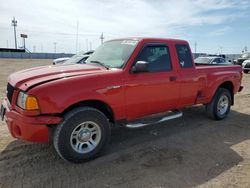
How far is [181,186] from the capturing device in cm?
345

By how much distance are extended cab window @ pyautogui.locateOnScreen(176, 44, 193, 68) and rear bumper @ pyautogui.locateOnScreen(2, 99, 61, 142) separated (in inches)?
116

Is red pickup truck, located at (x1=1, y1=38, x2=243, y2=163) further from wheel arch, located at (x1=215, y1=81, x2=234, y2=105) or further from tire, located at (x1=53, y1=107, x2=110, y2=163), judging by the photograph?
wheel arch, located at (x1=215, y1=81, x2=234, y2=105)

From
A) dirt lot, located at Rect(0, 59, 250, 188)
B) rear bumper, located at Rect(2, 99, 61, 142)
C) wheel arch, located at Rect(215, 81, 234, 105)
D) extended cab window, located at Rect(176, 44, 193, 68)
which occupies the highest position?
extended cab window, located at Rect(176, 44, 193, 68)

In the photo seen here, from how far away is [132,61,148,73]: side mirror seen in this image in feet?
14.1

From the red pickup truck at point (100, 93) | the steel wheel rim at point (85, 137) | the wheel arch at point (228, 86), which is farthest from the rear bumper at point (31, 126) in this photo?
the wheel arch at point (228, 86)

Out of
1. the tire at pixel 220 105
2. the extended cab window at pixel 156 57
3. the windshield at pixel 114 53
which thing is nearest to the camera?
the windshield at pixel 114 53

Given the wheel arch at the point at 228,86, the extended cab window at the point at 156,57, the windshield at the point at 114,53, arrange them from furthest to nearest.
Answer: the wheel arch at the point at 228,86 → the extended cab window at the point at 156,57 → the windshield at the point at 114,53

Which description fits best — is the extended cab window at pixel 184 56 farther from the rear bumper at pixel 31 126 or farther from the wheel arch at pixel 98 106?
the rear bumper at pixel 31 126

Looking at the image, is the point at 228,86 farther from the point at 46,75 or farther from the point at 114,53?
the point at 46,75

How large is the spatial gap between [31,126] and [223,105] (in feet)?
16.4

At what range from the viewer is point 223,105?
6715mm

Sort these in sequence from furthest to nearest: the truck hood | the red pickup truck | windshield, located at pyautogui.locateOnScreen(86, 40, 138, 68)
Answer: windshield, located at pyautogui.locateOnScreen(86, 40, 138, 68) < the truck hood < the red pickup truck

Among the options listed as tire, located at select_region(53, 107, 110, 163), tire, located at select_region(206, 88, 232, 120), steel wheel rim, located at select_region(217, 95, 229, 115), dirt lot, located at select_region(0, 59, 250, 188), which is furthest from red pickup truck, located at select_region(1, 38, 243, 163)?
steel wheel rim, located at select_region(217, 95, 229, 115)

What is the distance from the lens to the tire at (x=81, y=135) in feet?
12.3
